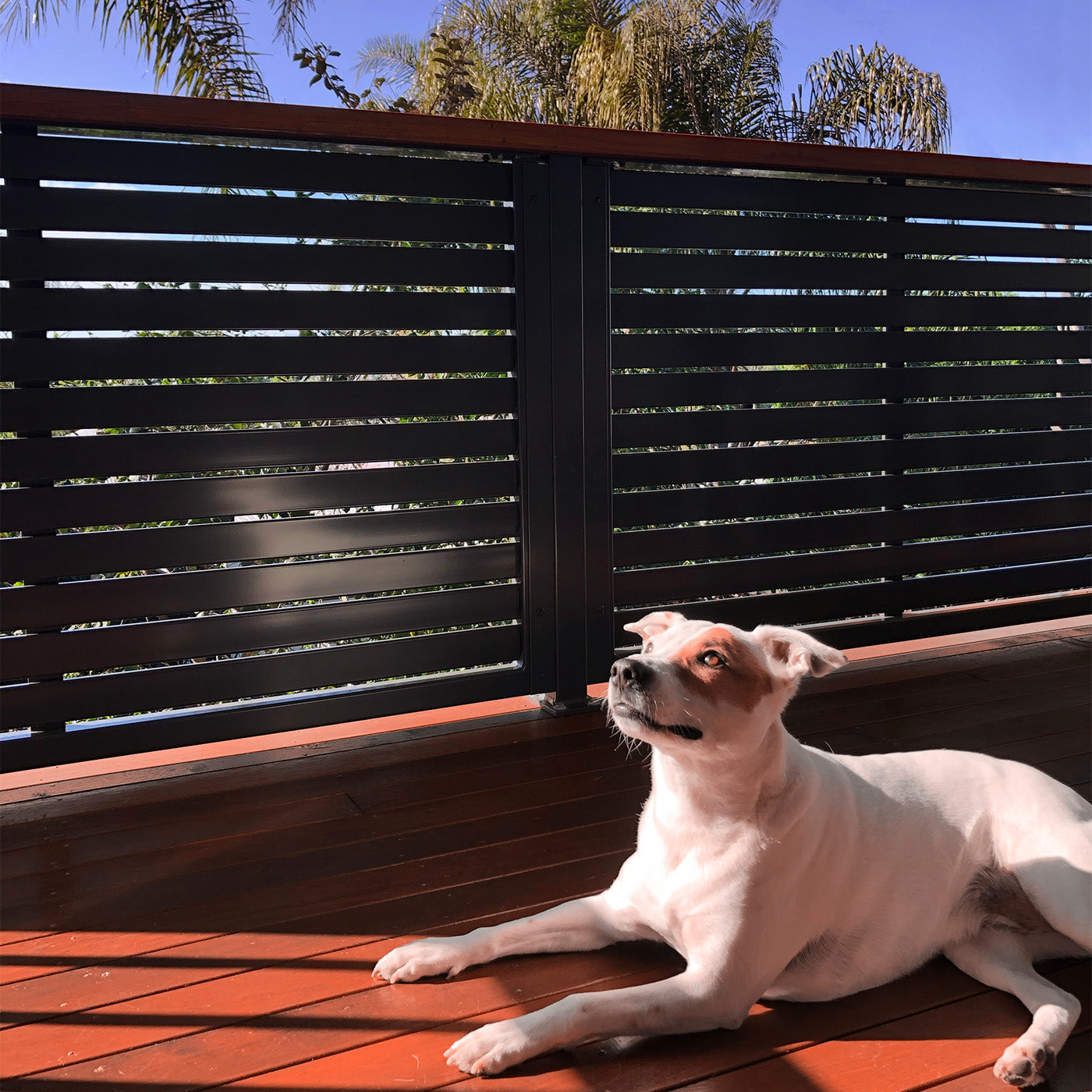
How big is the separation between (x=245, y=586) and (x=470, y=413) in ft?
2.82

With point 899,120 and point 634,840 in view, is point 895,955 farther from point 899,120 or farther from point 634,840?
point 899,120

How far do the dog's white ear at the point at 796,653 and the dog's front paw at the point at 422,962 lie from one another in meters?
0.76

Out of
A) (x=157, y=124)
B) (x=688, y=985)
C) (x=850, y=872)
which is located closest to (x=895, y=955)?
(x=850, y=872)

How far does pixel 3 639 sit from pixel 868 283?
3094mm

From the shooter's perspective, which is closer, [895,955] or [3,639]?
[895,955]

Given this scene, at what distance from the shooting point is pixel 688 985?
151cm

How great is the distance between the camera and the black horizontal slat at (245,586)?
8.84ft

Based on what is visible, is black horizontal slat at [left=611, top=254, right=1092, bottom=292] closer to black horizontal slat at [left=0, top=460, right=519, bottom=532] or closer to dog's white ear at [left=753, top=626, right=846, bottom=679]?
black horizontal slat at [left=0, top=460, right=519, bottom=532]

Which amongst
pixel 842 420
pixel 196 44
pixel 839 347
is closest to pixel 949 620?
pixel 842 420

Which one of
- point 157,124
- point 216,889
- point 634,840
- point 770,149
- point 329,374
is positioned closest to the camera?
point 216,889

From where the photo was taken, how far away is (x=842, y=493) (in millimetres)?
3658

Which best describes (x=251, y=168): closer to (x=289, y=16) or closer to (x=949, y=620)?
(x=949, y=620)

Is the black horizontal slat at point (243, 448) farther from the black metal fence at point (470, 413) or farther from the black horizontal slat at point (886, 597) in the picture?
the black horizontal slat at point (886, 597)

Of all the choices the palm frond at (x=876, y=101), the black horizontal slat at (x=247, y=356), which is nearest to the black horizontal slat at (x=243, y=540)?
the black horizontal slat at (x=247, y=356)
